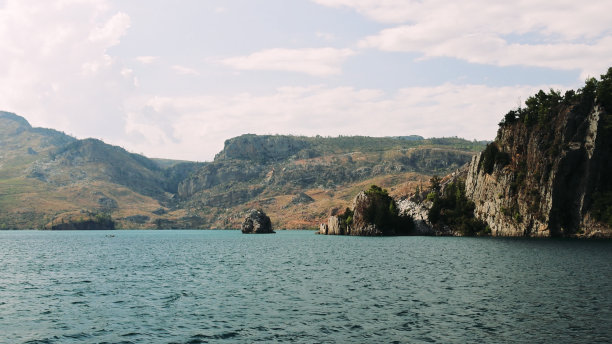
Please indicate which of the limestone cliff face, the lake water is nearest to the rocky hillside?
the limestone cliff face

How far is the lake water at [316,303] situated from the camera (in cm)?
3800

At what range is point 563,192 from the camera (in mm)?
167125

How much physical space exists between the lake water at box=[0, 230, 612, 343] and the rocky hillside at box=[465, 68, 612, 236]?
8330 cm

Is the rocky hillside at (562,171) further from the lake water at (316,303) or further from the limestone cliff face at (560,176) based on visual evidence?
the lake water at (316,303)

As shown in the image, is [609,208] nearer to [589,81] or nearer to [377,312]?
[589,81]

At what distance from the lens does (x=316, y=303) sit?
51.3 metres

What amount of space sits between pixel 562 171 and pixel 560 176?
1.94 metres

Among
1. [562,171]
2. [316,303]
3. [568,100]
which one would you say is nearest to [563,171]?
[562,171]

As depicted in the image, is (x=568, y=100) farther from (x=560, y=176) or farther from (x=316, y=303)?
(x=316, y=303)

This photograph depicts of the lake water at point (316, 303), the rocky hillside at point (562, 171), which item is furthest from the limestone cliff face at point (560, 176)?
the lake water at point (316, 303)

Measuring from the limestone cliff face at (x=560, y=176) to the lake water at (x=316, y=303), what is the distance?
274ft

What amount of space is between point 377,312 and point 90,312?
29839 mm

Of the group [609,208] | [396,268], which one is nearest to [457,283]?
[396,268]

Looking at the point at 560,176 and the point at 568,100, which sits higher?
the point at 568,100
